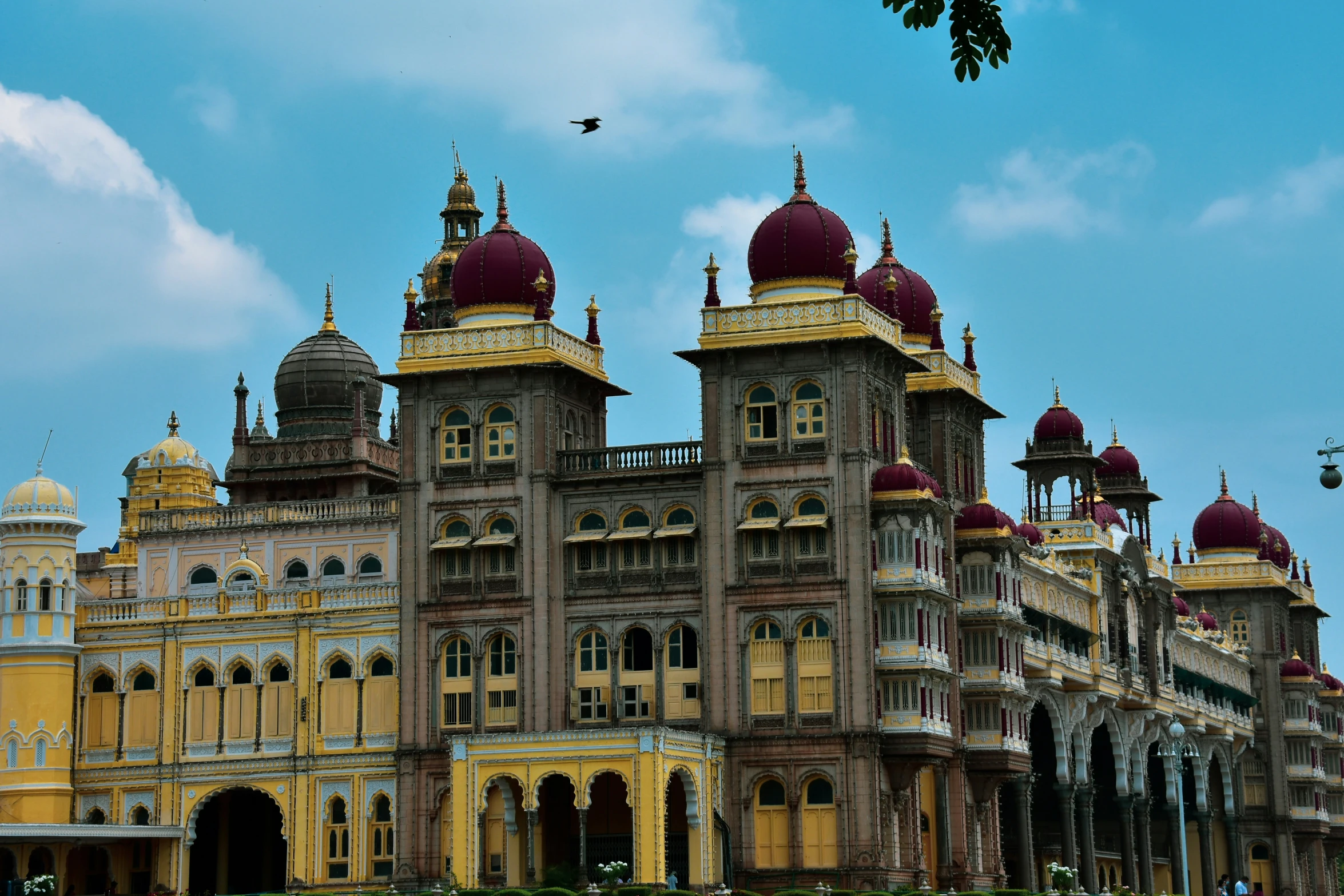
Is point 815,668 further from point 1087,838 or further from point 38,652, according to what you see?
point 38,652

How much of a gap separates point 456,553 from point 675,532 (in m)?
7.76

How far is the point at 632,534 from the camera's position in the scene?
230 ft

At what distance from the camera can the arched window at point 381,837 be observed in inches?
2827

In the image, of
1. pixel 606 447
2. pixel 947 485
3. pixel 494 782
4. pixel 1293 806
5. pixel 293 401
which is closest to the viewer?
pixel 494 782

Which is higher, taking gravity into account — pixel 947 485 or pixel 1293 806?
pixel 947 485

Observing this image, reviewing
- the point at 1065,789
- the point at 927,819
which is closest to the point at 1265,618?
the point at 1065,789

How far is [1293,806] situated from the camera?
357 ft

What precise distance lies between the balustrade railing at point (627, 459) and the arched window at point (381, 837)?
12.9m

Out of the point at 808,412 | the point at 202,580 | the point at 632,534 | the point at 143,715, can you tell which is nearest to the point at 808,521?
the point at 808,412

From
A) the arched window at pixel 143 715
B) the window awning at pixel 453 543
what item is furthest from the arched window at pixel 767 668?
the arched window at pixel 143 715

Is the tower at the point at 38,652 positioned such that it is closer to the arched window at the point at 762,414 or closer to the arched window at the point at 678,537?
the arched window at the point at 678,537

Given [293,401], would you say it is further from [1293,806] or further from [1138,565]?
[1293,806]

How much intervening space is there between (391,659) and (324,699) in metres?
2.91

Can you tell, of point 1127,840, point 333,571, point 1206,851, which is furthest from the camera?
point 1206,851
